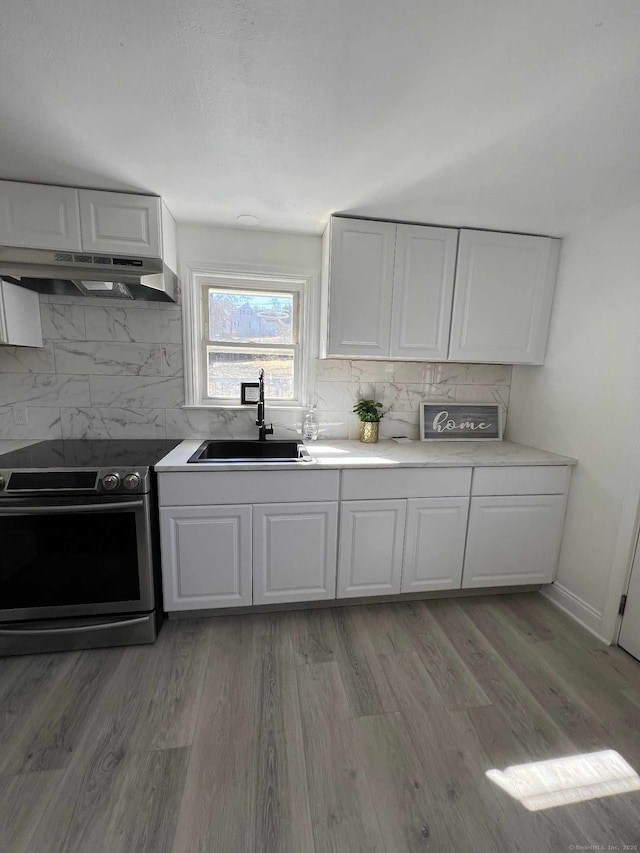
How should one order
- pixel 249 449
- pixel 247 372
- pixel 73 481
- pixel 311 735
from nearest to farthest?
pixel 311 735 → pixel 73 481 → pixel 249 449 → pixel 247 372

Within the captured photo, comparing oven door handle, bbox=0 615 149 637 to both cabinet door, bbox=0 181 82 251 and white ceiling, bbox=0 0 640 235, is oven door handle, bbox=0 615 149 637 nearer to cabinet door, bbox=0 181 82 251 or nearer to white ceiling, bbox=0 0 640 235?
cabinet door, bbox=0 181 82 251

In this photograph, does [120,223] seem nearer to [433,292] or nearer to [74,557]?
[74,557]

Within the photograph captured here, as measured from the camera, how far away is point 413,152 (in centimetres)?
144

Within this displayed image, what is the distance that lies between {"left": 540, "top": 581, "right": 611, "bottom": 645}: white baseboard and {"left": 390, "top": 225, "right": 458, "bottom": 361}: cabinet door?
5.50 ft

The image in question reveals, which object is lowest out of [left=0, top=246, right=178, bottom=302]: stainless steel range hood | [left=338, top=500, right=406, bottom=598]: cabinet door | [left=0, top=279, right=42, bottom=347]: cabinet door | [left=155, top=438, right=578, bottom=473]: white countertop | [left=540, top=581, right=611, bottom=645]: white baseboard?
[left=540, top=581, right=611, bottom=645]: white baseboard

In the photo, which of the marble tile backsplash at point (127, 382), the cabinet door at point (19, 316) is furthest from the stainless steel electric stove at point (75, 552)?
the cabinet door at point (19, 316)

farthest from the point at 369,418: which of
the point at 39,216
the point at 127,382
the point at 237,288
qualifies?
the point at 39,216

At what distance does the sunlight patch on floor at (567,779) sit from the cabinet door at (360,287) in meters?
1.98

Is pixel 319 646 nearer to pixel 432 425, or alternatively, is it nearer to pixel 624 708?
pixel 624 708

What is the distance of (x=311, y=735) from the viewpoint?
53.8 inches

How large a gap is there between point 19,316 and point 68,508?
45.8 inches

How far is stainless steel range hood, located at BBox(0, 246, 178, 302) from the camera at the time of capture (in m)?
1.71

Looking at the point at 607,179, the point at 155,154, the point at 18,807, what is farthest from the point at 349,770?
the point at 607,179

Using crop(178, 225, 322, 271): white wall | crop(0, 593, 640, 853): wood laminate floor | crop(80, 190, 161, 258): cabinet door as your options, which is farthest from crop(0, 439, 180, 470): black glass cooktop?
crop(178, 225, 322, 271): white wall
